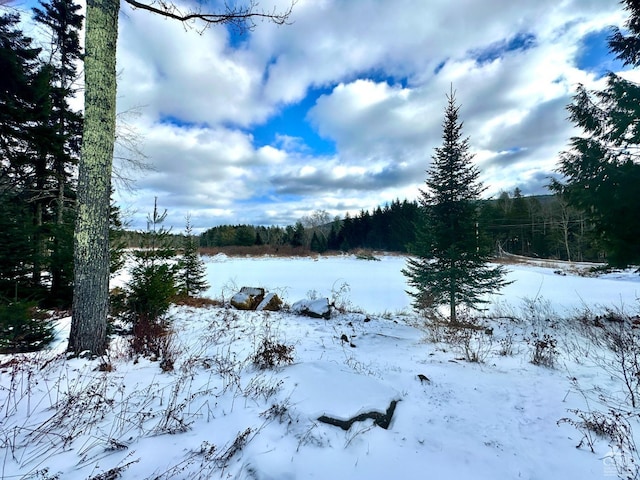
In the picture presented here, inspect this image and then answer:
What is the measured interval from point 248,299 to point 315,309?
2584 millimetres

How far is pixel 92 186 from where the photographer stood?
12.2 feet

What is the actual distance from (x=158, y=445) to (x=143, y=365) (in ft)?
6.61

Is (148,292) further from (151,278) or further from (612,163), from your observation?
(612,163)

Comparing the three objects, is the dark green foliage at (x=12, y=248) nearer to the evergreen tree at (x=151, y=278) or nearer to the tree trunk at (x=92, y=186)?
the evergreen tree at (x=151, y=278)

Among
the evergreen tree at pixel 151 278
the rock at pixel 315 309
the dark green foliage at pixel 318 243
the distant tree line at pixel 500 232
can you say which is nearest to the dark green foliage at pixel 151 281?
the evergreen tree at pixel 151 278

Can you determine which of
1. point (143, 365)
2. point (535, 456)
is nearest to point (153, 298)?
point (143, 365)

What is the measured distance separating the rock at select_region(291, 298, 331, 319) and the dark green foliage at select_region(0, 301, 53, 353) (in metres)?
5.41

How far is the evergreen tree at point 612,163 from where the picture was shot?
574 cm

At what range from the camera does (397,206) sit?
52688 millimetres

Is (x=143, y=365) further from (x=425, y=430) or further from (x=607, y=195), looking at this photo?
(x=607, y=195)

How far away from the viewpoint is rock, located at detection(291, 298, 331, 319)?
7.79 m

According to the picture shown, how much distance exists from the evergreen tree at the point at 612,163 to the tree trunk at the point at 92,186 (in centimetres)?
932

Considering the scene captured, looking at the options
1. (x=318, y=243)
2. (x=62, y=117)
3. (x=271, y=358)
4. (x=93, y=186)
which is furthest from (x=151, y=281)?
(x=318, y=243)

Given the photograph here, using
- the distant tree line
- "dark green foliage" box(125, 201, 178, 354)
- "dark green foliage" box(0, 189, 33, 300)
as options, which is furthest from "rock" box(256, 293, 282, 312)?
the distant tree line
